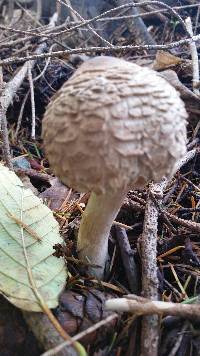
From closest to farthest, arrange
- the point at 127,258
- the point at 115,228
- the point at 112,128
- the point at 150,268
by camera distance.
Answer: the point at 112,128 → the point at 150,268 → the point at 127,258 → the point at 115,228

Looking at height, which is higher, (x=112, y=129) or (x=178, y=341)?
(x=112, y=129)

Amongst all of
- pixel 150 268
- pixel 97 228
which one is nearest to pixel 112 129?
pixel 97 228

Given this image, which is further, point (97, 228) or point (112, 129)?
point (97, 228)

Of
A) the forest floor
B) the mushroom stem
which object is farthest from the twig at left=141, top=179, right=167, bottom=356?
the mushroom stem

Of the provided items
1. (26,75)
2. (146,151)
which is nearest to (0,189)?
(146,151)

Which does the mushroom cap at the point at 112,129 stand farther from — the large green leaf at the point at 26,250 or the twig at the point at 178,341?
the twig at the point at 178,341

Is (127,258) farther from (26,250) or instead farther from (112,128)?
(112,128)

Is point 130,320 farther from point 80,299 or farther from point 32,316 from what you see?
point 32,316
